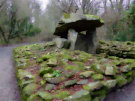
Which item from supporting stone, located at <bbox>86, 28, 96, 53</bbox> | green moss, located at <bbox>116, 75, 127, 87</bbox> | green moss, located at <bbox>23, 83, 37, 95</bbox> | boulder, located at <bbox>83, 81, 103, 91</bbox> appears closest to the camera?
boulder, located at <bbox>83, 81, 103, 91</bbox>

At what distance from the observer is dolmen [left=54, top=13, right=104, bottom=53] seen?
5383mm

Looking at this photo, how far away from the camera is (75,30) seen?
6.06 metres

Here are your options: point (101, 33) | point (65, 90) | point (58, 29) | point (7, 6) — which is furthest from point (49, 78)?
point (7, 6)

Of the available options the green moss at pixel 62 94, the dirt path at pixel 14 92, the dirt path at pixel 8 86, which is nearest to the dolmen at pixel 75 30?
the dirt path at pixel 8 86

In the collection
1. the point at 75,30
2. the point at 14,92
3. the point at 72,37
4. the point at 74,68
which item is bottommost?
the point at 14,92

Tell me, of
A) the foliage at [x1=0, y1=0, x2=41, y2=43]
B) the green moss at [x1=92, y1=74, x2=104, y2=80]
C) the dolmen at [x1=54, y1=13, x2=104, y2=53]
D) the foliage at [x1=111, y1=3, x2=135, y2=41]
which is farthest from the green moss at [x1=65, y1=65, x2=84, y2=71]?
the foliage at [x1=0, y1=0, x2=41, y2=43]

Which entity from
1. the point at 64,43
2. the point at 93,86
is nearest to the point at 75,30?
the point at 64,43

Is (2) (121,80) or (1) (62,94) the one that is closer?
(1) (62,94)

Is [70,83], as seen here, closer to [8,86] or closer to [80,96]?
[80,96]

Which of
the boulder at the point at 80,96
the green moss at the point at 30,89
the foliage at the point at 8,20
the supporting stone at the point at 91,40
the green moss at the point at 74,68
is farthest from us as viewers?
the foliage at the point at 8,20

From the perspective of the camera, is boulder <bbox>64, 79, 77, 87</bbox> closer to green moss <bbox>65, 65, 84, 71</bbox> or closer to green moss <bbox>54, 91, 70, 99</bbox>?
green moss <bbox>54, 91, 70, 99</bbox>

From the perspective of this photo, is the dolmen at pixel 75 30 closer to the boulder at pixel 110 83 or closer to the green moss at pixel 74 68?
the green moss at pixel 74 68

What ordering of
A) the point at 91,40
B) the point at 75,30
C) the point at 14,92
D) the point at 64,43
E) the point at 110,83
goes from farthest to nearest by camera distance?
the point at 91,40 → the point at 75,30 → the point at 64,43 → the point at 14,92 → the point at 110,83

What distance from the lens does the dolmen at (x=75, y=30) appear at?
5.38 metres
